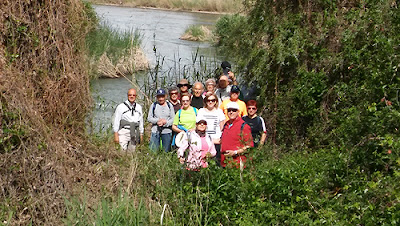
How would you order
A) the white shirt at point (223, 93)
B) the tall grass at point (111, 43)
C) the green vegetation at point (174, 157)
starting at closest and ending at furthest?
the green vegetation at point (174, 157)
the white shirt at point (223, 93)
the tall grass at point (111, 43)

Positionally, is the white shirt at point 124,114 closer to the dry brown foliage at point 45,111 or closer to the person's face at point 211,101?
the dry brown foliage at point 45,111

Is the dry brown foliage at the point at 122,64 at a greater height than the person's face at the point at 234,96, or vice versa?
the person's face at the point at 234,96

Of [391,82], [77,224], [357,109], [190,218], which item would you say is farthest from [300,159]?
[77,224]

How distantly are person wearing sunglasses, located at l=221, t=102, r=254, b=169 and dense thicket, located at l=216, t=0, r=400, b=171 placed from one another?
4.27 feet

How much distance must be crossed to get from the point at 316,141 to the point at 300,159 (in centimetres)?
126

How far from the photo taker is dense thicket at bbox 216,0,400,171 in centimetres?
852

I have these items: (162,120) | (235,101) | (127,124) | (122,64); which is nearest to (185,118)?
(162,120)

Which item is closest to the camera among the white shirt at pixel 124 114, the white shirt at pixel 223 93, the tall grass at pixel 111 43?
the white shirt at pixel 124 114

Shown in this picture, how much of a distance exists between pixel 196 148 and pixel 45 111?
2026 millimetres

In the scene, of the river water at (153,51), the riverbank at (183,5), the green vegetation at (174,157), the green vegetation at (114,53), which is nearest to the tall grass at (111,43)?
the green vegetation at (114,53)

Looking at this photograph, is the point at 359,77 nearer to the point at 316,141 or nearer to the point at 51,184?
the point at 316,141

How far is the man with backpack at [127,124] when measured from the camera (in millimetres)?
9055

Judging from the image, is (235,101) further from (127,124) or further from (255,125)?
(127,124)

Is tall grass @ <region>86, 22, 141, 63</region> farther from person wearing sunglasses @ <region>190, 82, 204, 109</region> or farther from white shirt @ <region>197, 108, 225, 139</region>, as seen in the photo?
white shirt @ <region>197, 108, 225, 139</region>
